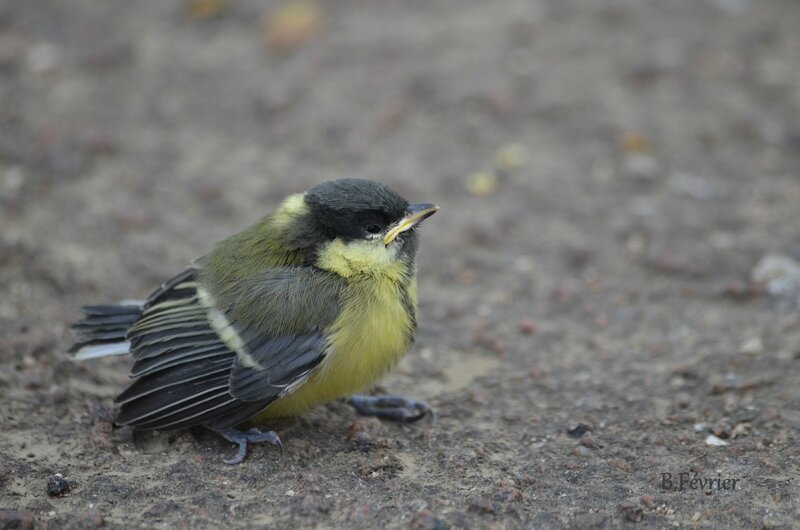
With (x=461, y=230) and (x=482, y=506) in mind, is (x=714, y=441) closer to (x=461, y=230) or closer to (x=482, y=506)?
(x=482, y=506)

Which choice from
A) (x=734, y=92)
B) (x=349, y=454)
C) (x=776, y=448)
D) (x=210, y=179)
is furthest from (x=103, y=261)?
(x=734, y=92)

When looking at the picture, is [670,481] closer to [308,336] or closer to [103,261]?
[308,336]

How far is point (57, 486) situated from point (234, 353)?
861mm

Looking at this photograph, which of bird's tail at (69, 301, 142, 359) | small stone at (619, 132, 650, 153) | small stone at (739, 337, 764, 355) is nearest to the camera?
bird's tail at (69, 301, 142, 359)

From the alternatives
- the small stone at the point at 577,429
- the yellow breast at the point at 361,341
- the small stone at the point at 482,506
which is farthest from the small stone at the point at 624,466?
the yellow breast at the point at 361,341

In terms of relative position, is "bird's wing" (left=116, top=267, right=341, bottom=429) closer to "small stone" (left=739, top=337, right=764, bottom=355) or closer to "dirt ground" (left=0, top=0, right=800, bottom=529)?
"dirt ground" (left=0, top=0, right=800, bottom=529)

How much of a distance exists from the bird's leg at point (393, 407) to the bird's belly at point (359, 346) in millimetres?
399

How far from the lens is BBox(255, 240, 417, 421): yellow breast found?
3.84 metres

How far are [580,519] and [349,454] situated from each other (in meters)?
1.05

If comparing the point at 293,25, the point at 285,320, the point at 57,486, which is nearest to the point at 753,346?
the point at 285,320

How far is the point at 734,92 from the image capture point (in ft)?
22.6

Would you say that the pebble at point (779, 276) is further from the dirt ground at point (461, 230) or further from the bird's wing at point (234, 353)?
the bird's wing at point (234, 353)

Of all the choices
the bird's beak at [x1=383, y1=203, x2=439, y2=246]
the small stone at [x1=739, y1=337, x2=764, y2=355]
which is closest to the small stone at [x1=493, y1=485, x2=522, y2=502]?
the bird's beak at [x1=383, y1=203, x2=439, y2=246]

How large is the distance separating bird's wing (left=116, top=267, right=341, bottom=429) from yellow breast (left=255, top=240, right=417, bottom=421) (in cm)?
7
